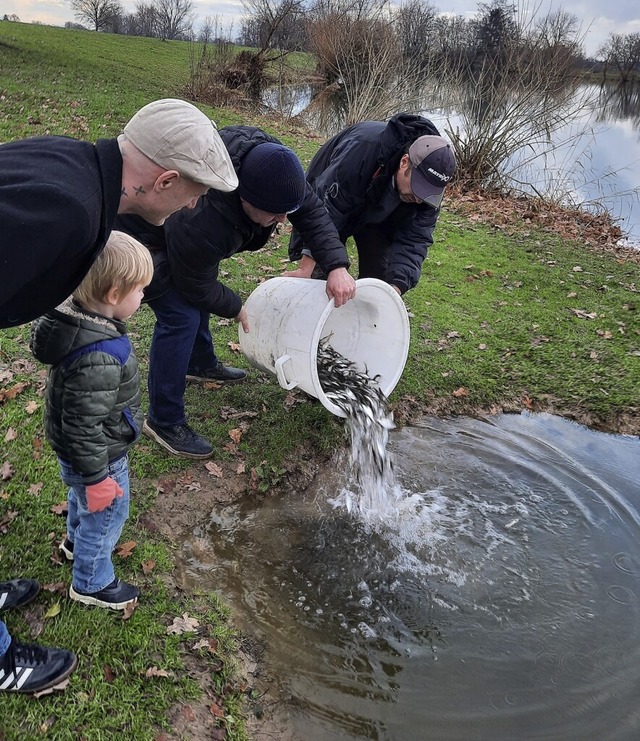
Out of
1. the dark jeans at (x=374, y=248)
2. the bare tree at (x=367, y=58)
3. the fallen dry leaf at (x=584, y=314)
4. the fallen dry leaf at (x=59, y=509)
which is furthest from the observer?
the bare tree at (x=367, y=58)

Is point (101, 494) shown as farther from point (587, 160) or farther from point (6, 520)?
point (587, 160)

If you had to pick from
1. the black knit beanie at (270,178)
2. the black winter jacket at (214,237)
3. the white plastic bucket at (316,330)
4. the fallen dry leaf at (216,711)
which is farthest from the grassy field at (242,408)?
the black knit beanie at (270,178)

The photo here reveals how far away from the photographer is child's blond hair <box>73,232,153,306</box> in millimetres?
2188

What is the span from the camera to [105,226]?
1.89 m

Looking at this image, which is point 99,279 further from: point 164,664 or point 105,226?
point 164,664

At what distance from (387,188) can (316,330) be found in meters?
1.35

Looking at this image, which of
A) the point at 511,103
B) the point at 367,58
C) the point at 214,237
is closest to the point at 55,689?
the point at 214,237

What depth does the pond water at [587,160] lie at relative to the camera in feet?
39.7

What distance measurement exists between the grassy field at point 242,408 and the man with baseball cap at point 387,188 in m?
1.30

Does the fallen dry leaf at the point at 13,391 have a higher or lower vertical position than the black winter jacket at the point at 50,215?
lower

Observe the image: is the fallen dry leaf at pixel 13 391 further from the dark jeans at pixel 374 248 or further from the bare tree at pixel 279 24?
the bare tree at pixel 279 24

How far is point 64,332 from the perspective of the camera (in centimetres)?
218

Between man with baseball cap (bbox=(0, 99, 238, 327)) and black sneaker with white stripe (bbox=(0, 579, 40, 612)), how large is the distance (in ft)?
5.10

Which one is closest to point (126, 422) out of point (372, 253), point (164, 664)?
point (164, 664)
